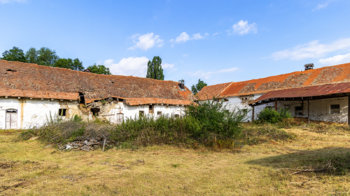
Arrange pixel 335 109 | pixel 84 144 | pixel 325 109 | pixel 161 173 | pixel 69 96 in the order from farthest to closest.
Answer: pixel 325 109, pixel 69 96, pixel 335 109, pixel 84 144, pixel 161 173

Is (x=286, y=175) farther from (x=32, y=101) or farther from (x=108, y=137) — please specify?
(x=32, y=101)

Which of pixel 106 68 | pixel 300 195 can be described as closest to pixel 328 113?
pixel 300 195

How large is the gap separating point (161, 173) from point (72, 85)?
16887 mm

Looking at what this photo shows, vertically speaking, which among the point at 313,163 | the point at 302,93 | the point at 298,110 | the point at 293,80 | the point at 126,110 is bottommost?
the point at 313,163

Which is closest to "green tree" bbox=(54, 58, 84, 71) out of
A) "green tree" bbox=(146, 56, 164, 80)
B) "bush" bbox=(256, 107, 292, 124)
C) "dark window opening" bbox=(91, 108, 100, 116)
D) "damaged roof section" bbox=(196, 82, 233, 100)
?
"green tree" bbox=(146, 56, 164, 80)

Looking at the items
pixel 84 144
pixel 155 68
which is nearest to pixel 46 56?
pixel 155 68

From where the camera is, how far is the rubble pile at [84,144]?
9547 millimetres

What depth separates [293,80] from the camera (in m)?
24.1

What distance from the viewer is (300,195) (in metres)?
4.25

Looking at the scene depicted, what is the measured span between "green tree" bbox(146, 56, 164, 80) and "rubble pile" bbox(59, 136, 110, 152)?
1255 inches

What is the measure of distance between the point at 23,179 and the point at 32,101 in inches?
523

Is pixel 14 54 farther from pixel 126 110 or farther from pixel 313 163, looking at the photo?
pixel 313 163

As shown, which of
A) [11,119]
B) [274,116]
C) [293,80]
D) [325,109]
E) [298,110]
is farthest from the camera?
[293,80]

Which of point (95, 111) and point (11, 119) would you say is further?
point (95, 111)
